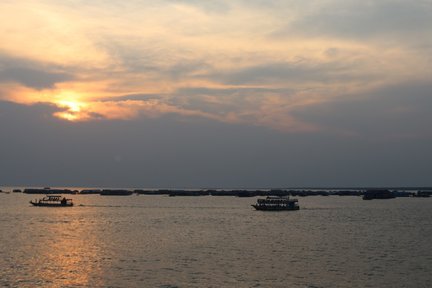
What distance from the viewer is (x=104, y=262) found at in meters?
56.4

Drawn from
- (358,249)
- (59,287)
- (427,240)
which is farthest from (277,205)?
(59,287)

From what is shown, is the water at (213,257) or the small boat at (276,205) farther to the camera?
the small boat at (276,205)

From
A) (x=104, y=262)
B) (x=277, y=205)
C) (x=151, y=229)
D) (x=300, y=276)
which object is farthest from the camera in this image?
(x=277, y=205)

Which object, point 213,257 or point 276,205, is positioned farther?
point 276,205

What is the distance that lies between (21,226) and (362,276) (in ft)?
228

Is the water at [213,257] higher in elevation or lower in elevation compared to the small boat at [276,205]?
lower

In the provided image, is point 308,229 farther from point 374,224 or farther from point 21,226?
point 21,226

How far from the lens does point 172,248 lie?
221ft

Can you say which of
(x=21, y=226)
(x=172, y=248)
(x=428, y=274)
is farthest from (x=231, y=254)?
(x=21, y=226)

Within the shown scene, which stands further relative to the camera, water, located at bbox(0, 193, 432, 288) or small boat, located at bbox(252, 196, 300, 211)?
small boat, located at bbox(252, 196, 300, 211)

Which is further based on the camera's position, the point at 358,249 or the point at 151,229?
the point at 151,229

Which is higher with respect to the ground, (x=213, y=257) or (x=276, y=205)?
(x=276, y=205)

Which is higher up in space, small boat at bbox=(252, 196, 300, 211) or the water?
small boat at bbox=(252, 196, 300, 211)

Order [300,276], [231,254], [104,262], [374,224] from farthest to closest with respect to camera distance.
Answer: [374,224] → [231,254] → [104,262] → [300,276]
